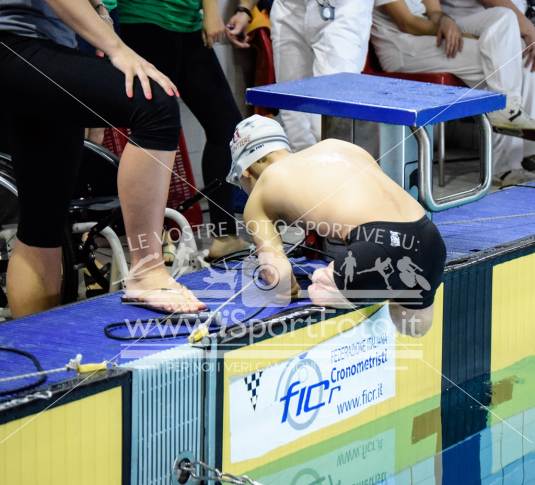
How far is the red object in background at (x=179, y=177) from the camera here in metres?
4.31

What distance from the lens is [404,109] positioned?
287 centimetres

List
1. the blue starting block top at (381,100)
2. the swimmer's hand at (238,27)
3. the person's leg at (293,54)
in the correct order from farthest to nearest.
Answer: the swimmer's hand at (238,27), the person's leg at (293,54), the blue starting block top at (381,100)

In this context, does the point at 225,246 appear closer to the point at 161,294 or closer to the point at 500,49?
the point at 161,294

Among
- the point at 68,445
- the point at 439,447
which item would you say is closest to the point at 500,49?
the point at 439,447

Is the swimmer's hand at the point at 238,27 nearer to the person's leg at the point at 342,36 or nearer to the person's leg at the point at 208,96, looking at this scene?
the person's leg at the point at 342,36

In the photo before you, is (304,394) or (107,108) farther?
(304,394)

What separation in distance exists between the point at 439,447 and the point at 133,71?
4.27ft

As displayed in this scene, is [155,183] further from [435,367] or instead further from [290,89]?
[435,367]

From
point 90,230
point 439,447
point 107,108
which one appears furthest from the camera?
point 90,230

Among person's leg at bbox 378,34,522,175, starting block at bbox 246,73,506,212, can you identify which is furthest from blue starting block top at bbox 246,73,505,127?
person's leg at bbox 378,34,522,175

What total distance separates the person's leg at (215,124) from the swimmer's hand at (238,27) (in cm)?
83

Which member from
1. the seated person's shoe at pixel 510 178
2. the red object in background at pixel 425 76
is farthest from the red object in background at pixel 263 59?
the seated person's shoe at pixel 510 178

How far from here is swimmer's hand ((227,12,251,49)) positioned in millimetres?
4617

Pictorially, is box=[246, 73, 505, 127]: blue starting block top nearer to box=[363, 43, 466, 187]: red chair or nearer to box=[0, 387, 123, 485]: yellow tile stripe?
box=[0, 387, 123, 485]: yellow tile stripe
